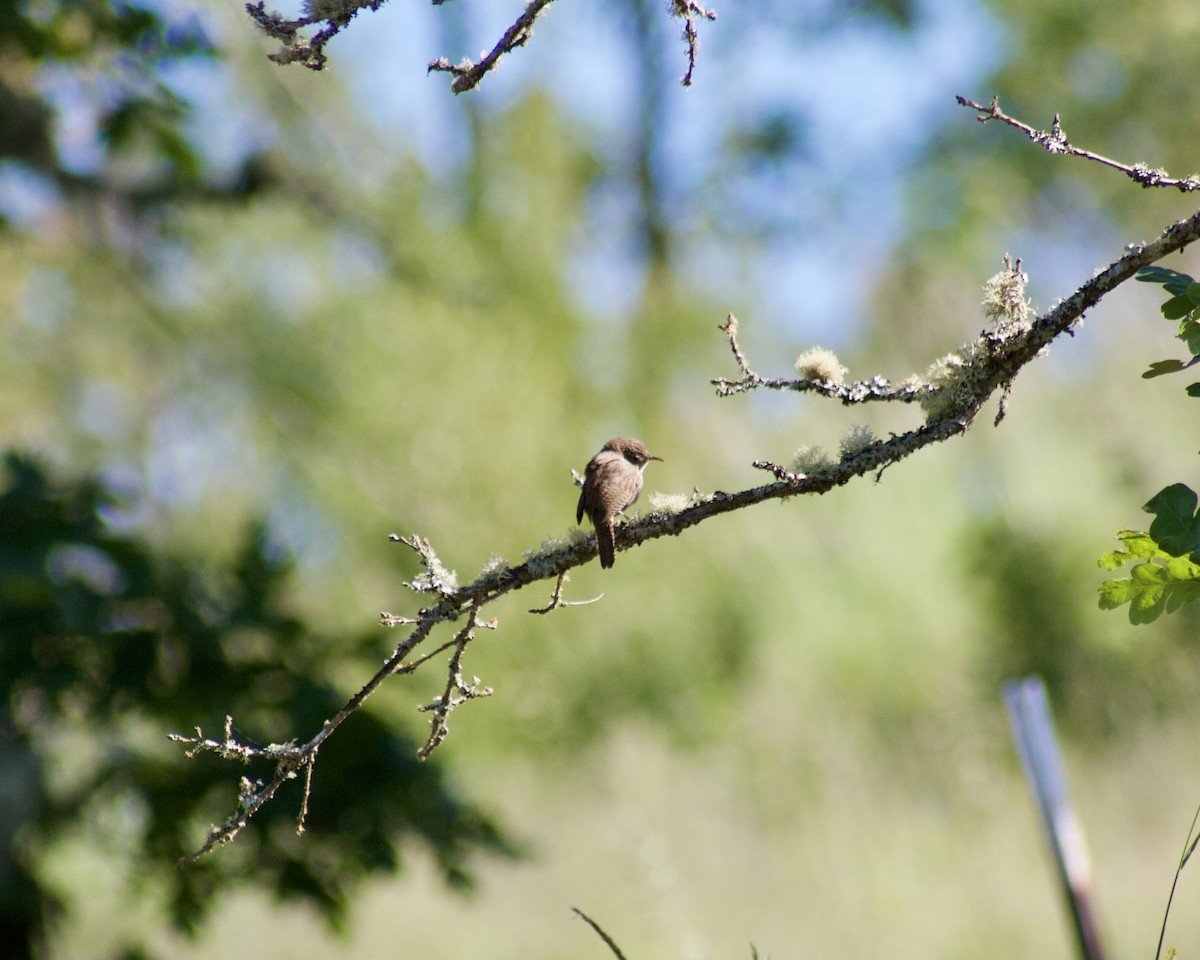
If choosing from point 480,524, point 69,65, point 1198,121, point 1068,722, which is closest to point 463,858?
point 69,65

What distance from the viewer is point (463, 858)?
3.07 metres

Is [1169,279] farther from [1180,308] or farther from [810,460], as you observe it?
[810,460]

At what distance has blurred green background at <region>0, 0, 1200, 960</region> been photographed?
27.3 ft

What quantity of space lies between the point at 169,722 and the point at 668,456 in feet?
29.8

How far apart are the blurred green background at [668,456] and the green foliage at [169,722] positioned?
1.87 meters

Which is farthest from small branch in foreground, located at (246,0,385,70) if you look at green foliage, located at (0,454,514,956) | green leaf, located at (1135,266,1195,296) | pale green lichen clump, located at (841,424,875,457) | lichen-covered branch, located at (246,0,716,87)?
green foliage, located at (0,454,514,956)

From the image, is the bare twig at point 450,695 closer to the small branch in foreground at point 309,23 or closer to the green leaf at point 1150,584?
the small branch in foreground at point 309,23

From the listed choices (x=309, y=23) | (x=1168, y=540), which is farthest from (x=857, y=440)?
Result: (x=309, y=23)

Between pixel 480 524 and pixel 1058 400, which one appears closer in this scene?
pixel 480 524

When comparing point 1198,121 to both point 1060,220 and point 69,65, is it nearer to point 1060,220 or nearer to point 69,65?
point 1060,220

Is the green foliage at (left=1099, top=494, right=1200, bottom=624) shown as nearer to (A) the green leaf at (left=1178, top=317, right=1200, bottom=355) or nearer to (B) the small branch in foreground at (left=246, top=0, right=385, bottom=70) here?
(A) the green leaf at (left=1178, top=317, right=1200, bottom=355)

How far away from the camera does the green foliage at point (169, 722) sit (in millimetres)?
2910

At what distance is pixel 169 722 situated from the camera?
3.03 metres

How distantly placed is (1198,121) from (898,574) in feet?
18.7
